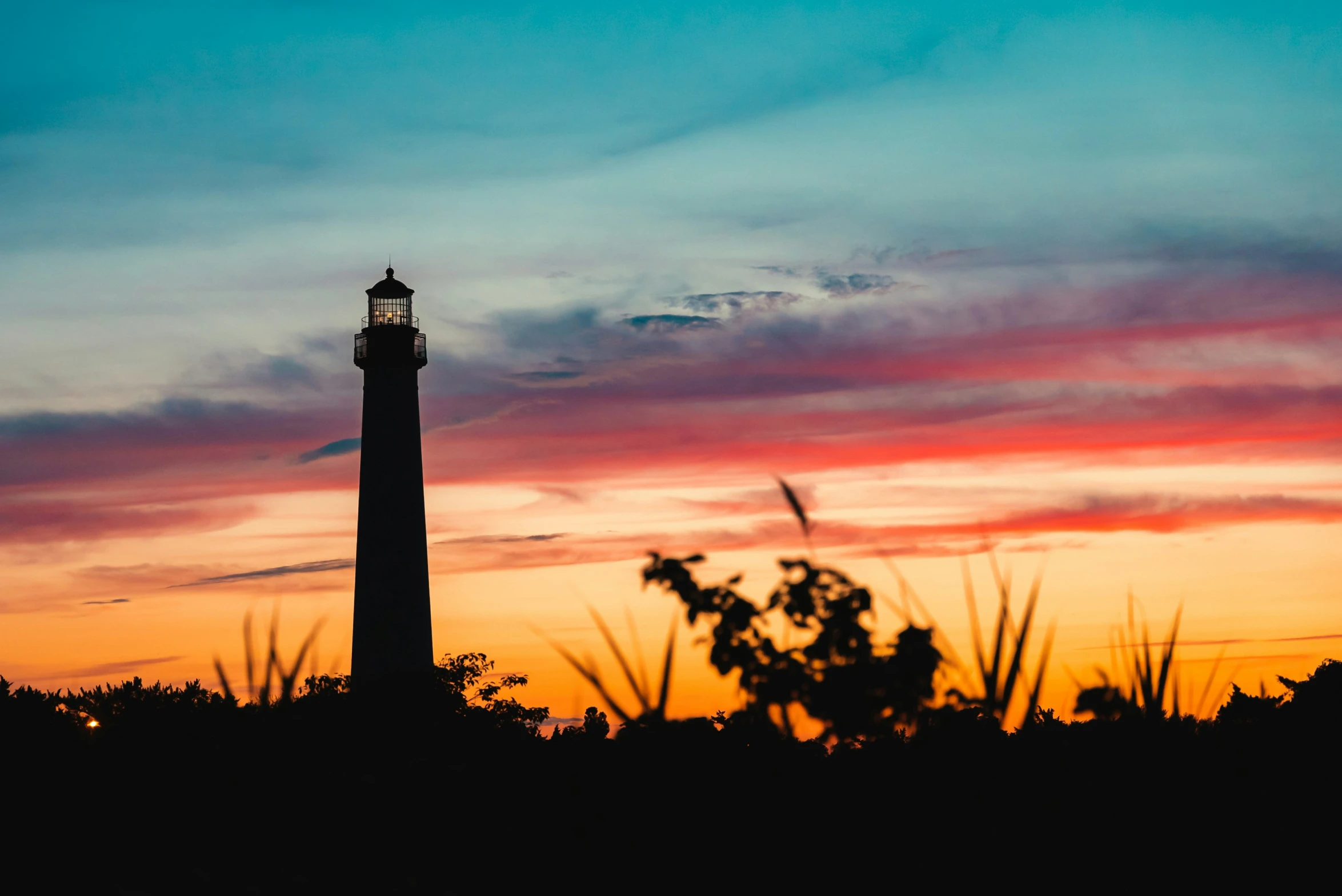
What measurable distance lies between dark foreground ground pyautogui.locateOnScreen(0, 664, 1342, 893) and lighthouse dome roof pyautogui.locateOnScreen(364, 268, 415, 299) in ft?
116

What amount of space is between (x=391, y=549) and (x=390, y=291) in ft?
33.8

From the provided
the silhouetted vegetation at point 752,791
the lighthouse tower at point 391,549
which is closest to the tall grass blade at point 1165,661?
the silhouetted vegetation at point 752,791

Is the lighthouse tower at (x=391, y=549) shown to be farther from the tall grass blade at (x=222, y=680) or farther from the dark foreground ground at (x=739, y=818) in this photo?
the tall grass blade at (x=222, y=680)

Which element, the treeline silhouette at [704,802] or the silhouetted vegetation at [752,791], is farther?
the treeline silhouette at [704,802]

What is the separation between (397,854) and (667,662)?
18.4 feet

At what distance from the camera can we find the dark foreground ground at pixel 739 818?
30.6 feet

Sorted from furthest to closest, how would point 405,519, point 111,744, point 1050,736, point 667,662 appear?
point 405,519, point 111,744, point 1050,736, point 667,662

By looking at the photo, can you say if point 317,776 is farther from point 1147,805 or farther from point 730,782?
point 1147,805

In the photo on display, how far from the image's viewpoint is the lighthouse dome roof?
46.8 metres

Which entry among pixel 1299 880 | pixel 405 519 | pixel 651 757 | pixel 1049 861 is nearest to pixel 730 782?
pixel 651 757

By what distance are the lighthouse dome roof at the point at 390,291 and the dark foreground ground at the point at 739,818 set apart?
3522 centimetres

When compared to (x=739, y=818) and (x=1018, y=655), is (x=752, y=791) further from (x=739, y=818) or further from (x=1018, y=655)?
(x=1018, y=655)

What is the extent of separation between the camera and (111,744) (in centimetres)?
1672

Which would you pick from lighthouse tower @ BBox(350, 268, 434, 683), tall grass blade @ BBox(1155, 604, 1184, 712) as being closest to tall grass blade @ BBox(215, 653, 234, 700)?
tall grass blade @ BBox(1155, 604, 1184, 712)
